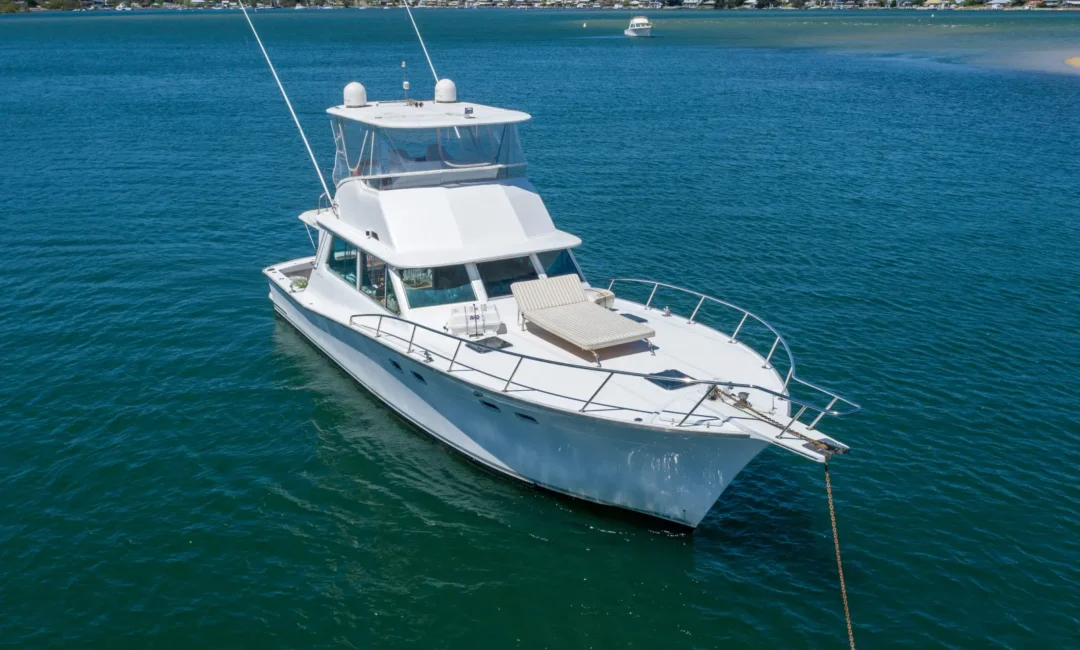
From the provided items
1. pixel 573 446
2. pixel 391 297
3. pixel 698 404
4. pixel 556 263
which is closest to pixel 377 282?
pixel 391 297

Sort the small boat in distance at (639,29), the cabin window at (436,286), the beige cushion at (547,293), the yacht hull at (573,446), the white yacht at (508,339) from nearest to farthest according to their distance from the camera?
the yacht hull at (573,446) → the white yacht at (508,339) → the beige cushion at (547,293) → the cabin window at (436,286) → the small boat in distance at (639,29)

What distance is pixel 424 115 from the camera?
20953 mm

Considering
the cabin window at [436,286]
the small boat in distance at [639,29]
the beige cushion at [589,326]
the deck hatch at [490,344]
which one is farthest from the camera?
the small boat in distance at [639,29]

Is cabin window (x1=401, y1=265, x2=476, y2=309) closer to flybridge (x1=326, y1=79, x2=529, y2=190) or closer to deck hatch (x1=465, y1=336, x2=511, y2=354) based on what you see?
deck hatch (x1=465, y1=336, x2=511, y2=354)

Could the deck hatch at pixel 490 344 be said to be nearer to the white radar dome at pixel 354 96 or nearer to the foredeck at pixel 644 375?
the foredeck at pixel 644 375

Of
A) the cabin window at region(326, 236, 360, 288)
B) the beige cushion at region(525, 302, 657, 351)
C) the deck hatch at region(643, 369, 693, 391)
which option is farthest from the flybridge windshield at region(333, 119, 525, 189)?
the deck hatch at region(643, 369, 693, 391)

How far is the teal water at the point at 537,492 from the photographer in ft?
47.1

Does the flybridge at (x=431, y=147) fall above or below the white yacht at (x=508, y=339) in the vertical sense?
above

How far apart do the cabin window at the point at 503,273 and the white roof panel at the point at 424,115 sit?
363cm

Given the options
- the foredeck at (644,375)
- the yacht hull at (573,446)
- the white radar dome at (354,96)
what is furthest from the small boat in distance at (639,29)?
the yacht hull at (573,446)

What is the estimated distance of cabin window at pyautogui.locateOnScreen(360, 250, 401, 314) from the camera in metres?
19.3

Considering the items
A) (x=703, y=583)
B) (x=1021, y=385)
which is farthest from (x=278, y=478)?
(x=1021, y=385)

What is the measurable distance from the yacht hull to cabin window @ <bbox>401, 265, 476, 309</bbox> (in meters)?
1.49

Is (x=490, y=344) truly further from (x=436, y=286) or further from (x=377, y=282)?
(x=377, y=282)
